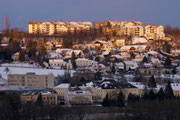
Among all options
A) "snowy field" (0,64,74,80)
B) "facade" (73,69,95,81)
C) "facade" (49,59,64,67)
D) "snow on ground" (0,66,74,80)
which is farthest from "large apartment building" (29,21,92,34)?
"facade" (73,69,95,81)

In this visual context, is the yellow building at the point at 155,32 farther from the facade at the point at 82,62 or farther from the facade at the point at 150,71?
the facade at the point at 150,71

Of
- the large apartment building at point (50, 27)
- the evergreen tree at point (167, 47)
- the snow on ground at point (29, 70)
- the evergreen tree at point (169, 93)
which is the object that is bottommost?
the evergreen tree at point (169, 93)

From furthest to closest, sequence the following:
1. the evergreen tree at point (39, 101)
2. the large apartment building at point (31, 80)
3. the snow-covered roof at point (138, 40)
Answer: the snow-covered roof at point (138, 40) → the large apartment building at point (31, 80) → the evergreen tree at point (39, 101)

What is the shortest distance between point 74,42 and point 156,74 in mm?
9650

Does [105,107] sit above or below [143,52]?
below

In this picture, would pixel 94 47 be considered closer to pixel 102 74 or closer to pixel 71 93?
pixel 102 74

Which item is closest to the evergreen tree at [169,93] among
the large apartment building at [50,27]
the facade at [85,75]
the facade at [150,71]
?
the facade at [85,75]

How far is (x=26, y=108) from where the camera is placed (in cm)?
1330

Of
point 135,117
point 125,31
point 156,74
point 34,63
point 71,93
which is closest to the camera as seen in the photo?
point 135,117

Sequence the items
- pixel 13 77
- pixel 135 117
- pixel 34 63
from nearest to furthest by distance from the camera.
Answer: pixel 135 117
pixel 13 77
pixel 34 63

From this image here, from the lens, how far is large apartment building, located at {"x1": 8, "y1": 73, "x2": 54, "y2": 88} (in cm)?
1886

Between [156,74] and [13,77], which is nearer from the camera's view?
[13,77]

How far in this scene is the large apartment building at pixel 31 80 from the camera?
18.9 metres

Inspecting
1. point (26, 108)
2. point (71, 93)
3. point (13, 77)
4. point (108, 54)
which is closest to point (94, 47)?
point (108, 54)
